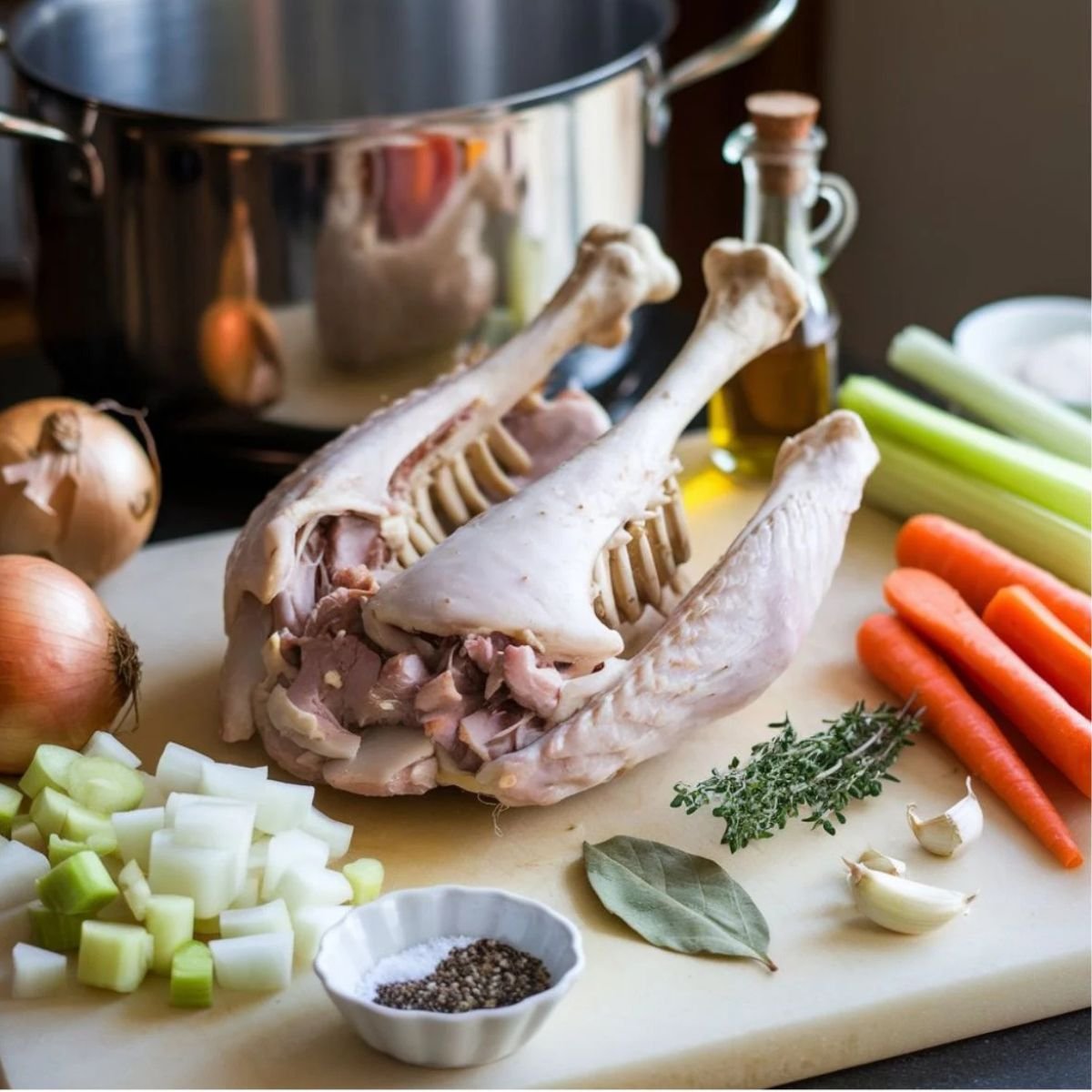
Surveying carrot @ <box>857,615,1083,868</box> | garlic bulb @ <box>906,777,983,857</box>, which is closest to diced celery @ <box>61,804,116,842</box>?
garlic bulb @ <box>906,777,983,857</box>

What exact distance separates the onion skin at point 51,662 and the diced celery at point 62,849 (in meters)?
0.20

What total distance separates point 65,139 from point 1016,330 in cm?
156

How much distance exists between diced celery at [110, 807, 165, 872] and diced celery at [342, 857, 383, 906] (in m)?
0.20

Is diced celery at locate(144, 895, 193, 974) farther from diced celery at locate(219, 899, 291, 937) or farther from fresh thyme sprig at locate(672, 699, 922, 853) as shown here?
fresh thyme sprig at locate(672, 699, 922, 853)

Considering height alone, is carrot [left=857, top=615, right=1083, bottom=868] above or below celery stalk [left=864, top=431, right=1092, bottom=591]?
below

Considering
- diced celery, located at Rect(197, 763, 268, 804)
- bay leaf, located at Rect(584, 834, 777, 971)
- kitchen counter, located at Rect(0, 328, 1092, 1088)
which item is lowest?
kitchen counter, located at Rect(0, 328, 1092, 1088)

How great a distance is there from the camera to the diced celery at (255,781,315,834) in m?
1.73

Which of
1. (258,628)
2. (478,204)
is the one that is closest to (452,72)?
(478,204)

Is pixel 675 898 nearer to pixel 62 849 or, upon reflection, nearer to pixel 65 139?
pixel 62 849

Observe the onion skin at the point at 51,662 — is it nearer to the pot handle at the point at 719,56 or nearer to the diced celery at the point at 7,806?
the diced celery at the point at 7,806

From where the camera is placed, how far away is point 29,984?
5.20ft

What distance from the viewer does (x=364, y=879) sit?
1.69m

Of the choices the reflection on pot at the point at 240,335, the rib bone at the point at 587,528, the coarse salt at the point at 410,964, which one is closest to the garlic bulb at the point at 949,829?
the rib bone at the point at 587,528

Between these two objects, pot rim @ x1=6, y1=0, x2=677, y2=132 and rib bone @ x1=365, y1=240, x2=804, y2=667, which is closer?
rib bone @ x1=365, y1=240, x2=804, y2=667
